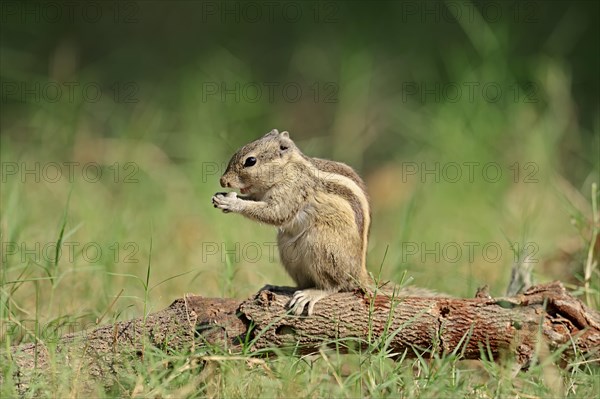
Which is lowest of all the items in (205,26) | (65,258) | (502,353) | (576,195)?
(502,353)

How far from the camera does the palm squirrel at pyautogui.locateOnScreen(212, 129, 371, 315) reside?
4629 mm

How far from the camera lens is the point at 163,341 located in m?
4.06

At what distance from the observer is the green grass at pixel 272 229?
3955 millimetres

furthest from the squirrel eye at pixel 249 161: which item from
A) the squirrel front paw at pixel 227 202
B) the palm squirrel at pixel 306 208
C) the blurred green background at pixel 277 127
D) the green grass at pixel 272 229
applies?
the blurred green background at pixel 277 127

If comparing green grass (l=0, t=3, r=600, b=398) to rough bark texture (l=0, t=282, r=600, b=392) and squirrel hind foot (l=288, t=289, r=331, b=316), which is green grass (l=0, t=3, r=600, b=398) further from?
squirrel hind foot (l=288, t=289, r=331, b=316)

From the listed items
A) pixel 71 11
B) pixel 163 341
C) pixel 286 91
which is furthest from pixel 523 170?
pixel 71 11

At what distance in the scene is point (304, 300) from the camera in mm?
4285

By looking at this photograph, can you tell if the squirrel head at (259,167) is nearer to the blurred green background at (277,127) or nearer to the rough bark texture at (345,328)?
the blurred green background at (277,127)

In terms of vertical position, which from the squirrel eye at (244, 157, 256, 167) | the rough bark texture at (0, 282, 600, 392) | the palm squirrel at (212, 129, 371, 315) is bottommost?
the rough bark texture at (0, 282, 600, 392)

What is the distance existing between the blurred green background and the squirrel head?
51cm

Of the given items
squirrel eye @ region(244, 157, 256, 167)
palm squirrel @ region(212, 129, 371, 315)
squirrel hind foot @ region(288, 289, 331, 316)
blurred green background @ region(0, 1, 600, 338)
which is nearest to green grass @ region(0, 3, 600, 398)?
blurred green background @ region(0, 1, 600, 338)

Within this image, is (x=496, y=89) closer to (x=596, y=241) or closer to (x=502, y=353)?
(x=596, y=241)

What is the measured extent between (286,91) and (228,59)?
73 centimetres

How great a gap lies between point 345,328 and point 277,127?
5101mm
